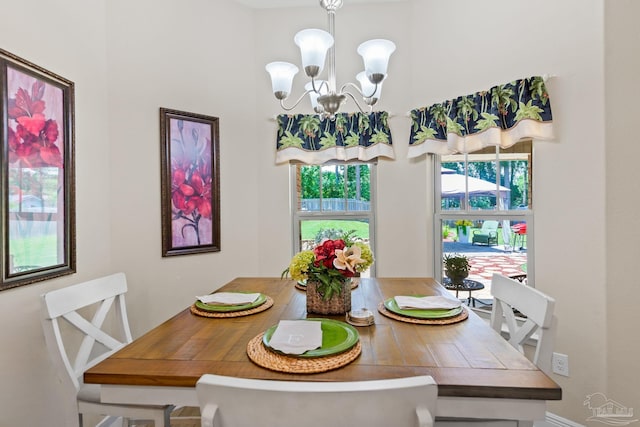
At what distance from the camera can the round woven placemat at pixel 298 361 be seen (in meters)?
0.99

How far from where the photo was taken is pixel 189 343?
120 centimetres

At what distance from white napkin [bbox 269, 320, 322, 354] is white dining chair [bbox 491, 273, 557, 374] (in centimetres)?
85

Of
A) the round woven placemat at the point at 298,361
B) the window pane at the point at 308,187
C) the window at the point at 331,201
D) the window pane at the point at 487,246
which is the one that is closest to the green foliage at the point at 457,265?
the window pane at the point at 487,246

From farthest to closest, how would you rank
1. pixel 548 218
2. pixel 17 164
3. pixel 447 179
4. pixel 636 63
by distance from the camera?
pixel 447 179 → pixel 548 218 → pixel 636 63 → pixel 17 164

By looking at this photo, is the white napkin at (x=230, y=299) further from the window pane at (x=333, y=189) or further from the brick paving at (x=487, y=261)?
the brick paving at (x=487, y=261)

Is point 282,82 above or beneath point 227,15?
beneath

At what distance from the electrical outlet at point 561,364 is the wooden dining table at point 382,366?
38.4 inches

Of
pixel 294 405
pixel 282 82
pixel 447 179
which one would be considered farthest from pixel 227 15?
pixel 294 405

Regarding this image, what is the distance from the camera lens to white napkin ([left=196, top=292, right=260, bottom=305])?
159 centimetres

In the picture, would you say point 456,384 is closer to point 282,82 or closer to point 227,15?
point 282,82

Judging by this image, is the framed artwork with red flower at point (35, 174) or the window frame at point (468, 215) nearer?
the framed artwork with red flower at point (35, 174)

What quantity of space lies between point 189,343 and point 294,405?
63cm

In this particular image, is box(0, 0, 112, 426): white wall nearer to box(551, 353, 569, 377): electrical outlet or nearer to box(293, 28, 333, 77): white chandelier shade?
box(293, 28, 333, 77): white chandelier shade

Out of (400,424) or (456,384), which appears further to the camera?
(456,384)
